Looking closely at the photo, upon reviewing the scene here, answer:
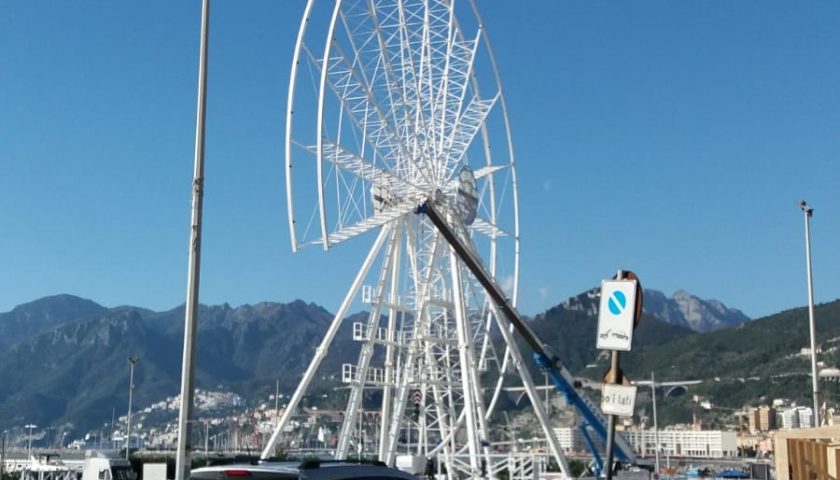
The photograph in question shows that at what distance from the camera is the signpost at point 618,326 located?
12.8 m

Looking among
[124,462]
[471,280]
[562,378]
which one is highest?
[471,280]

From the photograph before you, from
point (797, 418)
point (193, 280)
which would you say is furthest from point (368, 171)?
point (797, 418)

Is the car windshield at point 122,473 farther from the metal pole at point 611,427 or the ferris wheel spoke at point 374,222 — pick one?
the metal pole at point 611,427

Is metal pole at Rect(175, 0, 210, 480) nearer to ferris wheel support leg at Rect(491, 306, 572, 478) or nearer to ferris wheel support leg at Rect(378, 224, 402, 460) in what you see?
ferris wheel support leg at Rect(378, 224, 402, 460)

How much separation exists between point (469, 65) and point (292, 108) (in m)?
12.6

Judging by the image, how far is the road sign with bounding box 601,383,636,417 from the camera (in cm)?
1296

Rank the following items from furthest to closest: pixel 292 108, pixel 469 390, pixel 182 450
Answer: pixel 469 390 < pixel 292 108 < pixel 182 450

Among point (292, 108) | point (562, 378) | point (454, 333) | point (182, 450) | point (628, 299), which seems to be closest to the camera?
point (628, 299)

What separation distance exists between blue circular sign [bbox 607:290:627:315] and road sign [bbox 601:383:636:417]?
84 centimetres

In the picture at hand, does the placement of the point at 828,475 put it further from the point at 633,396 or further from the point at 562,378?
the point at 562,378

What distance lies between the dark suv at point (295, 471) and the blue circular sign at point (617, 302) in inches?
129

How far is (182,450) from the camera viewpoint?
63.3 ft

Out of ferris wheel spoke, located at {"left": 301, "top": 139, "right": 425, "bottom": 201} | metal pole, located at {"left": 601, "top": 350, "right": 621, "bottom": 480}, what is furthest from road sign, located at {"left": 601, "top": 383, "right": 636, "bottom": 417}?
ferris wheel spoke, located at {"left": 301, "top": 139, "right": 425, "bottom": 201}

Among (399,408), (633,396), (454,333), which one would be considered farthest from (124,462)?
(633,396)
